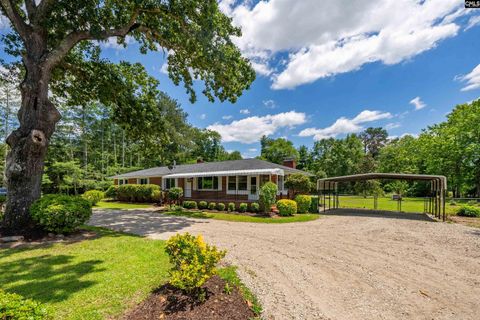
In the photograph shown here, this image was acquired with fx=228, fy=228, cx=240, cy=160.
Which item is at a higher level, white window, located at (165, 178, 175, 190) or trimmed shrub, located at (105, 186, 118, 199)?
white window, located at (165, 178, 175, 190)

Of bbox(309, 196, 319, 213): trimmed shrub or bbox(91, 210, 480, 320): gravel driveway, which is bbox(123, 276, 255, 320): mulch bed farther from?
bbox(309, 196, 319, 213): trimmed shrub

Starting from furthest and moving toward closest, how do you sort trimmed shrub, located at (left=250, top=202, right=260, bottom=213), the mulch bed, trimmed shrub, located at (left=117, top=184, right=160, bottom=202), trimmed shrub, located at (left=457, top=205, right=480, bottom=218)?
1. trimmed shrub, located at (left=117, top=184, right=160, bottom=202)
2. trimmed shrub, located at (left=250, top=202, right=260, bottom=213)
3. trimmed shrub, located at (left=457, top=205, right=480, bottom=218)
4. the mulch bed

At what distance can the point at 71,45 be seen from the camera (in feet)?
30.6

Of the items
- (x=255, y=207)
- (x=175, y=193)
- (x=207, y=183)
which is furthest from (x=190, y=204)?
(x=255, y=207)

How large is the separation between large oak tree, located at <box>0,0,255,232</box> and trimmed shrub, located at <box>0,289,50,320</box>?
810 centimetres

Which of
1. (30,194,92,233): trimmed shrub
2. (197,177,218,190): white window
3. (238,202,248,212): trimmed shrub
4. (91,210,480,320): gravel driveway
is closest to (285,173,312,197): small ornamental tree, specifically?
(238,202,248,212): trimmed shrub

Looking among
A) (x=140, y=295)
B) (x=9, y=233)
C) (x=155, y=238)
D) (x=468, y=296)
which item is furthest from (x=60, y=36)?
(x=468, y=296)

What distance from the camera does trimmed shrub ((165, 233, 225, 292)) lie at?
3518mm

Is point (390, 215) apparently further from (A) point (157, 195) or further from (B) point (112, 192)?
(B) point (112, 192)

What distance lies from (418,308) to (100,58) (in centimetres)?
1484

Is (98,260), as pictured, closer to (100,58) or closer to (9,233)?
(9,233)

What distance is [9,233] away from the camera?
7719 millimetres

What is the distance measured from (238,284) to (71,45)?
36.1ft

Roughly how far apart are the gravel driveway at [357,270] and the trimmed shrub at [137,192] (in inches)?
509
